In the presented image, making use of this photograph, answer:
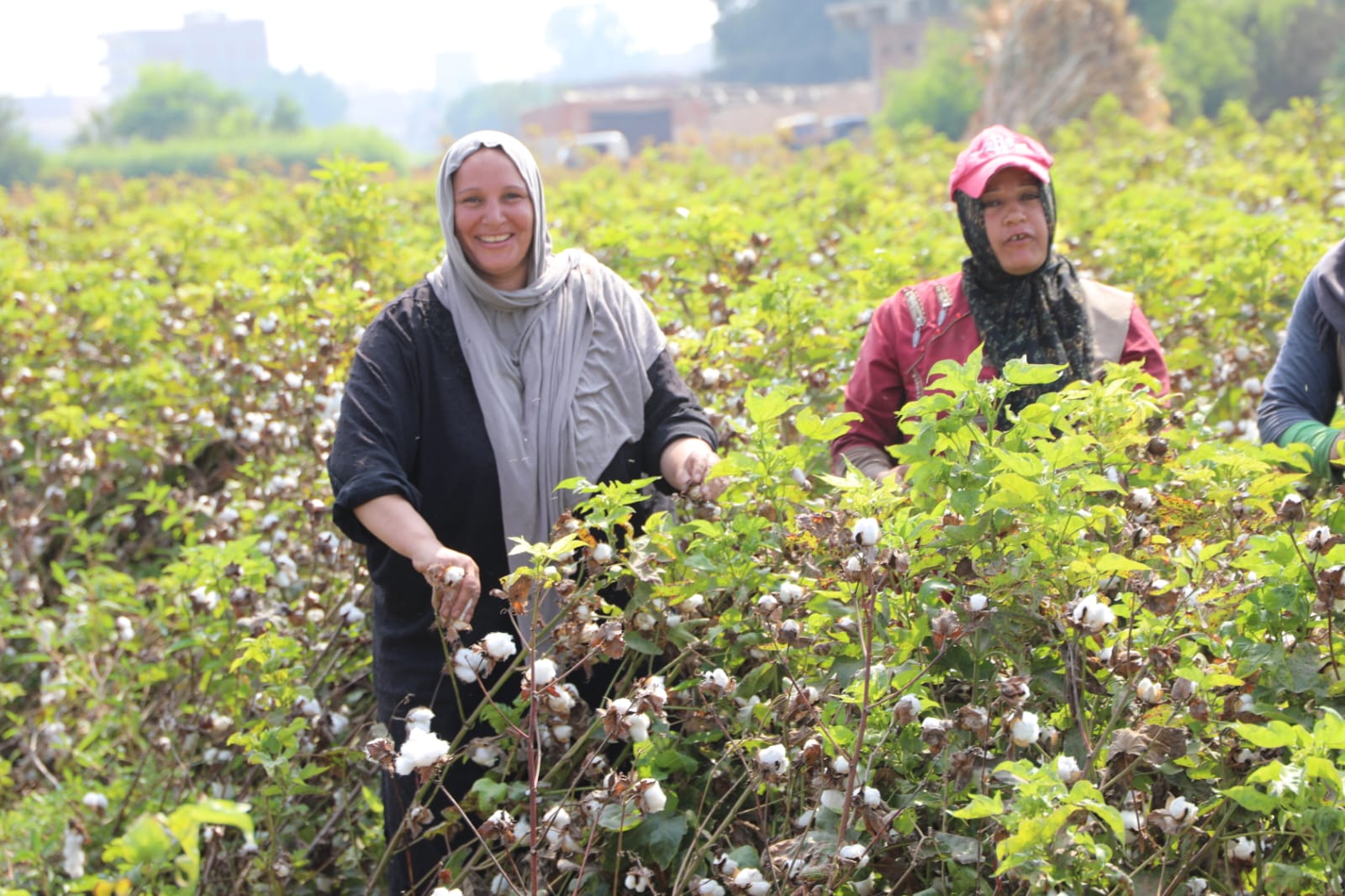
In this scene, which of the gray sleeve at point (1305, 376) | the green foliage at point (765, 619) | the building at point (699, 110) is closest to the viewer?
the green foliage at point (765, 619)

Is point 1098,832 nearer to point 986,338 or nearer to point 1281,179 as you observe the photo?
point 986,338

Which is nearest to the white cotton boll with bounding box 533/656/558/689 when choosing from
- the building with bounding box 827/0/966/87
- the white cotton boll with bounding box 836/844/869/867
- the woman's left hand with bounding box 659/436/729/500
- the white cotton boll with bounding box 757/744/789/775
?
the white cotton boll with bounding box 757/744/789/775

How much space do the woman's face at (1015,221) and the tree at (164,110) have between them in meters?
65.6

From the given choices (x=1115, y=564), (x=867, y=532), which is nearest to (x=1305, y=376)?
(x=1115, y=564)

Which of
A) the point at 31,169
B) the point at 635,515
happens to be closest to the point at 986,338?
Result: the point at 635,515

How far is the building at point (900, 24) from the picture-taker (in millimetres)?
60531

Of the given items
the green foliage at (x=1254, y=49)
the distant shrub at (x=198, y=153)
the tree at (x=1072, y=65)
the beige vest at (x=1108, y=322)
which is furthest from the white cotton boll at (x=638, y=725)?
the distant shrub at (x=198, y=153)

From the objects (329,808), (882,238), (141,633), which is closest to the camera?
(329,808)

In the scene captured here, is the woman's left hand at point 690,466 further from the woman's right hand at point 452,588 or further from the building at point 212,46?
the building at point 212,46

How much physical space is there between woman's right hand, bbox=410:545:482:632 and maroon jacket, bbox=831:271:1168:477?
0.89 m

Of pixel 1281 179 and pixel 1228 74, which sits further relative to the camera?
pixel 1228 74

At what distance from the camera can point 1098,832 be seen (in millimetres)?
1651

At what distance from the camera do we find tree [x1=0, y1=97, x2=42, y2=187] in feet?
164

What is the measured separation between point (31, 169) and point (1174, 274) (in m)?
54.2
